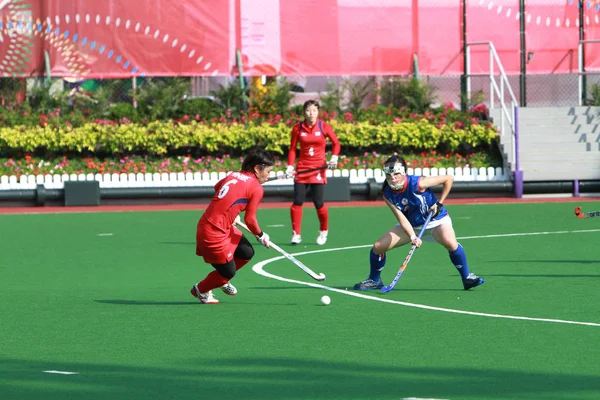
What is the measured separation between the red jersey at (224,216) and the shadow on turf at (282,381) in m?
2.57

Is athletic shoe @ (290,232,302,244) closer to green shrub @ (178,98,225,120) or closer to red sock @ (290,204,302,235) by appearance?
red sock @ (290,204,302,235)

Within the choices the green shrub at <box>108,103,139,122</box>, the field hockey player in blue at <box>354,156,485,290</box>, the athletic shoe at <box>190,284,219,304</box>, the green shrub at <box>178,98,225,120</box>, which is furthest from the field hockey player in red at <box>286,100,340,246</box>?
the green shrub at <box>108,103,139,122</box>

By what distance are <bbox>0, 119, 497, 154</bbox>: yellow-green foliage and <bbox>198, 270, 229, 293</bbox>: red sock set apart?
620 inches

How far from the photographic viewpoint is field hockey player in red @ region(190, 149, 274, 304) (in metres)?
10.6

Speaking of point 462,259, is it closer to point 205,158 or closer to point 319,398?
point 319,398

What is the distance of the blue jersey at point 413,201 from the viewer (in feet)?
37.5

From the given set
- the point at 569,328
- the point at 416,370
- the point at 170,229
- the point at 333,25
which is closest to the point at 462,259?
the point at 569,328

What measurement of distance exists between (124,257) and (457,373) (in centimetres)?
849

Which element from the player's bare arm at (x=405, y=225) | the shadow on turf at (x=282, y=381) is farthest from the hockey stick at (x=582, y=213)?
the shadow on turf at (x=282, y=381)

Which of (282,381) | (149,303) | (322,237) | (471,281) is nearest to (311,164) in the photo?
(322,237)

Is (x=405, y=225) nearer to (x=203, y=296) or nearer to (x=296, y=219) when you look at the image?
(x=203, y=296)

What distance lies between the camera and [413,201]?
37.6 ft

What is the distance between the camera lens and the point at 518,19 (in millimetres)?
29484

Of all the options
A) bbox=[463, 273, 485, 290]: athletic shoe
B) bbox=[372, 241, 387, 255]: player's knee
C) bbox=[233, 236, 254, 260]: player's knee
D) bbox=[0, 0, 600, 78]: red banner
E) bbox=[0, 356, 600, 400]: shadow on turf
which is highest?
bbox=[0, 0, 600, 78]: red banner
